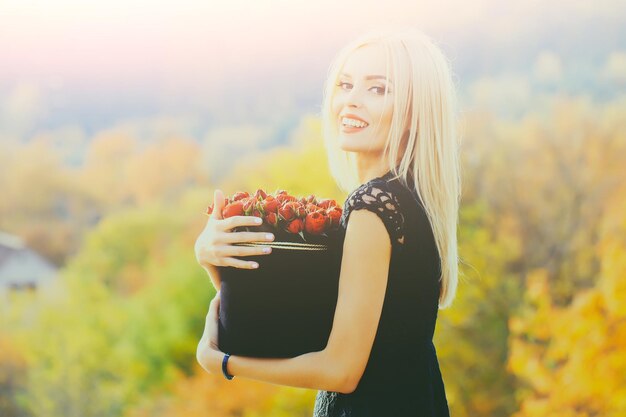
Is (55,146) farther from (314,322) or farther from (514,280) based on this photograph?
(314,322)

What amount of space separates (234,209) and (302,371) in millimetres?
246

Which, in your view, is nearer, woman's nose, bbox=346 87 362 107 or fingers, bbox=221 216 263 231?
fingers, bbox=221 216 263 231

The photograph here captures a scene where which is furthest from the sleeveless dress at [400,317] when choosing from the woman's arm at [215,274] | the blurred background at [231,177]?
the blurred background at [231,177]

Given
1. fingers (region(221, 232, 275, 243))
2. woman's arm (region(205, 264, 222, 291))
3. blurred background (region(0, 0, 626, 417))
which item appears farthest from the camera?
blurred background (region(0, 0, 626, 417))

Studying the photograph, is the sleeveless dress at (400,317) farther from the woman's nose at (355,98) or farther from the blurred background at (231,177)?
the blurred background at (231,177)

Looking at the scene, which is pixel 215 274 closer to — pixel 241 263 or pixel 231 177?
pixel 241 263

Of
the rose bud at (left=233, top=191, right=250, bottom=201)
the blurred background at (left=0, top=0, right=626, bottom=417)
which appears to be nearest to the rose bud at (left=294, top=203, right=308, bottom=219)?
the rose bud at (left=233, top=191, right=250, bottom=201)

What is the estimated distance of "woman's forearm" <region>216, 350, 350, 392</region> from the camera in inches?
42.1

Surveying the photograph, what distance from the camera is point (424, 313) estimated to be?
117cm

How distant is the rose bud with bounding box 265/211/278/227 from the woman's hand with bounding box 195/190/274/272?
2 centimetres

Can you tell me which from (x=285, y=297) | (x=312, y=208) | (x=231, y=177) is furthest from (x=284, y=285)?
(x=231, y=177)

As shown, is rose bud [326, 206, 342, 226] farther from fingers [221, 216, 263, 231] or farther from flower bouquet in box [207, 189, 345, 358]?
fingers [221, 216, 263, 231]

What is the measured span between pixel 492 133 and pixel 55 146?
3368mm

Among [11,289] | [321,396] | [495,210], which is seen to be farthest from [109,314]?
[321,396]
